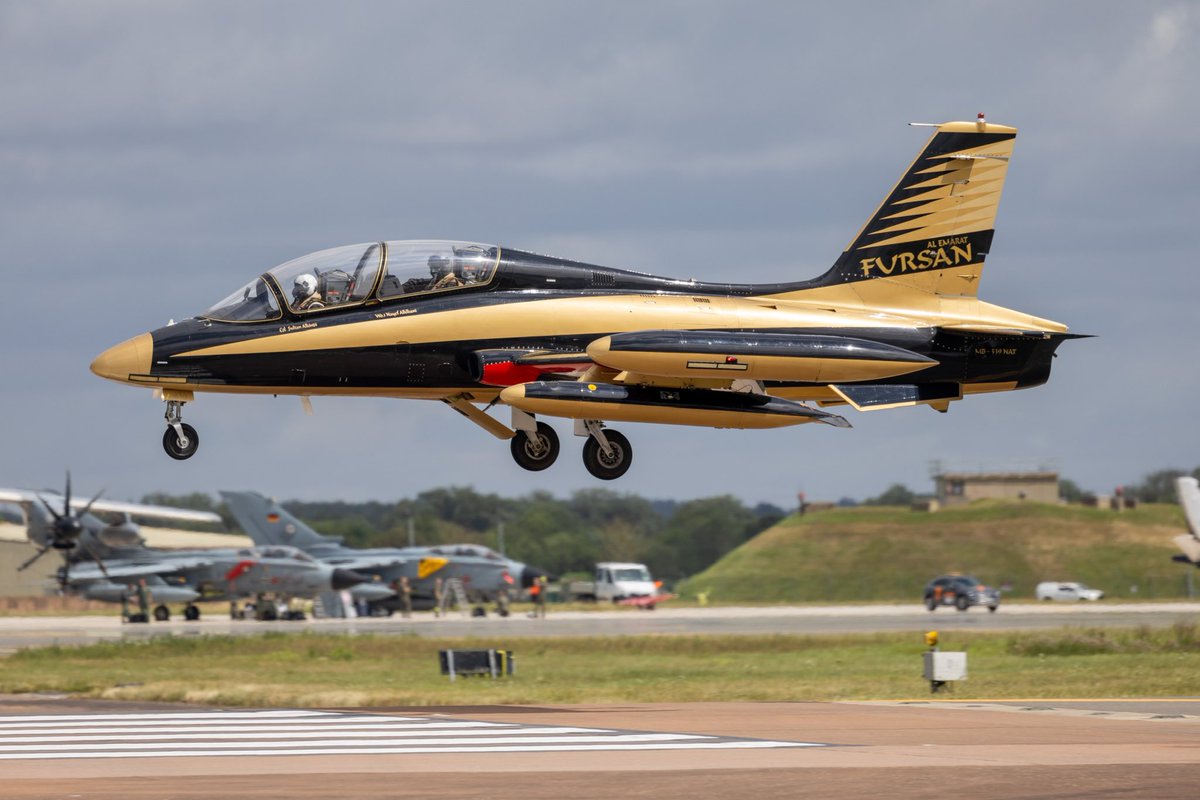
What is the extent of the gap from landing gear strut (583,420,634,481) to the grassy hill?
3109 inches

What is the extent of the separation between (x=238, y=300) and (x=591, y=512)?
175m

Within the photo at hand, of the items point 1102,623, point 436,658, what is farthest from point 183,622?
point 1102,623

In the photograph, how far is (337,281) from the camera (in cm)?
2209

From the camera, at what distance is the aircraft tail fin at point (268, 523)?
85938 mm

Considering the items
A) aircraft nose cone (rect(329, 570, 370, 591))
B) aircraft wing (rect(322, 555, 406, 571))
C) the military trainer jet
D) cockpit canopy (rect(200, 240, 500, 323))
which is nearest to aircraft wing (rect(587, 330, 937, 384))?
cockpit canopy (rect(200, 240, 500, 323))

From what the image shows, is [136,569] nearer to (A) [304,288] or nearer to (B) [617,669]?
(B) [617,669]

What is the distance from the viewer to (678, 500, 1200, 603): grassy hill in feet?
332

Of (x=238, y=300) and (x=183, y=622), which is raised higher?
(x=238, y=300)

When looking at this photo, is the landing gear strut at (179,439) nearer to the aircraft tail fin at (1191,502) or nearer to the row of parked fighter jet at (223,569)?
the aircraft tail fin at (1191,502)

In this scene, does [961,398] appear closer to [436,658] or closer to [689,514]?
[436,658]

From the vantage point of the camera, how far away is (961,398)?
2434cm

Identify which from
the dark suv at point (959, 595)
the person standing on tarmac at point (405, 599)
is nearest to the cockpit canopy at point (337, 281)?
the person standing on tarmac at point (405, 599)

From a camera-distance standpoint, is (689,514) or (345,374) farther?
(689,514)

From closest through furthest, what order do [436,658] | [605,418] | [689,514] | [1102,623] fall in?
[605,418], [436,658], [1102,623], [689,514]
